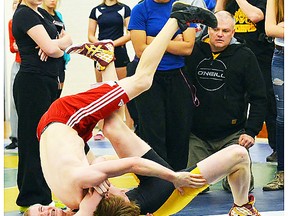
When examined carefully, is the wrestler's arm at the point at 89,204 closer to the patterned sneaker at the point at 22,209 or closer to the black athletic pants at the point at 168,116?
the patterned sneaker at the point at 22,209

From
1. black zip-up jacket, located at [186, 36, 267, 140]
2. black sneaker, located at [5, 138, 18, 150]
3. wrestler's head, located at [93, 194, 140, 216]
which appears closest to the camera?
wrestler's head, located at [93, 194, 140, 216]

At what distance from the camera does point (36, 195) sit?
439 centimetres

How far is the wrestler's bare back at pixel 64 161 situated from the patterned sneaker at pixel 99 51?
568 mm

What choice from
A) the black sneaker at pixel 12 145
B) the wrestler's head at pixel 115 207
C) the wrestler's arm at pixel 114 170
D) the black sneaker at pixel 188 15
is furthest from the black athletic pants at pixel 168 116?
the black sneaker at pixel 12 145

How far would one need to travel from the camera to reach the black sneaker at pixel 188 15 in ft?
13.3

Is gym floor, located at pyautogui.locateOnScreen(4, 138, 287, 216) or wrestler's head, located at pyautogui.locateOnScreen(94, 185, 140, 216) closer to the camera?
wrestler's head, located at pyautogui.locateOnScreen(94, 185, 140, 216)

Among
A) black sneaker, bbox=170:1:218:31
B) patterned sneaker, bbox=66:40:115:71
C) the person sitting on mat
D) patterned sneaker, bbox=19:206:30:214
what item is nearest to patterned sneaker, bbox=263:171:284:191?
the person sitting on mat

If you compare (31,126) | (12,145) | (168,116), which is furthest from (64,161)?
→ (12,145)

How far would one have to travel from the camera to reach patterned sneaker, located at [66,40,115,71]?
4.12 meters

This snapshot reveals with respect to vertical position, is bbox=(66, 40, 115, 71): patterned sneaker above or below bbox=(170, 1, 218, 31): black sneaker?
below

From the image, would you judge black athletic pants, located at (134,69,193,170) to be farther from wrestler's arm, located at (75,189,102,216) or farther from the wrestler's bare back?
wrestler's arm, located at (75,189,102,216)

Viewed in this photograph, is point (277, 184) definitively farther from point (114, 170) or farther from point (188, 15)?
point (114, 170)

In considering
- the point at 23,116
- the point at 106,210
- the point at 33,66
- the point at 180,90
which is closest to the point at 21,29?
the point at 33,66

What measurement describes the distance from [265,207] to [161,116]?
0.92 metres
